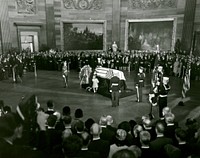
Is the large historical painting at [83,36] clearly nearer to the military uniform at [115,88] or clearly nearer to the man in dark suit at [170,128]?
the military uniform at [115,88]

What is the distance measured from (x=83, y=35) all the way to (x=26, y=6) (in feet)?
20.2

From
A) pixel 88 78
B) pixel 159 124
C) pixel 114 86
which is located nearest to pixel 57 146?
pixel 159 124

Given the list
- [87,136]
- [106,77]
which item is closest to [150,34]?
[106,77]

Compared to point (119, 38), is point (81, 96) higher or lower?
lower

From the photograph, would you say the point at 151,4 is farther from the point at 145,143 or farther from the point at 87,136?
the point at 87,136

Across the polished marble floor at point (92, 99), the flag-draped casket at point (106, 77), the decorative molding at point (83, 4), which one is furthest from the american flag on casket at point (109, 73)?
the decorative molding at point (83, 4)

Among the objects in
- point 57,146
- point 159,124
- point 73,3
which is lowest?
point 57,146

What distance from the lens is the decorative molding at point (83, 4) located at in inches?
925

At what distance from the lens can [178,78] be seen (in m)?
16.2

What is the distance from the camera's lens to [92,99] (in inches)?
433

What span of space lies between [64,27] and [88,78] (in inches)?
465

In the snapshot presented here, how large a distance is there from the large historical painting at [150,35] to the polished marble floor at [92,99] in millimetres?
7612

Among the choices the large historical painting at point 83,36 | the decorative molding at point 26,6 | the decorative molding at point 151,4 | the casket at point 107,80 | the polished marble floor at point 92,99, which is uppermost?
the decorative molding at point 151,4

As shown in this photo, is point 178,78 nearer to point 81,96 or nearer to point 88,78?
point 88,78
